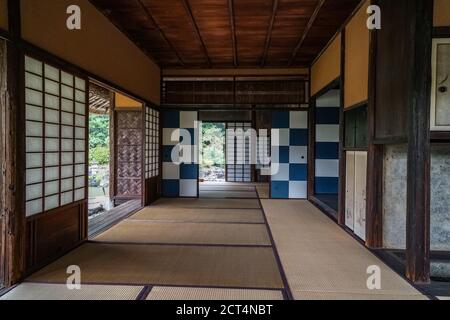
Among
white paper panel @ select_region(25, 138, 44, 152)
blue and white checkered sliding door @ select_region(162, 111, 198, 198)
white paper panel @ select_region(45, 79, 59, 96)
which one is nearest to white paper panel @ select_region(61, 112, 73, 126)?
white paper panel @ select_region(45, 79, 59, 96)

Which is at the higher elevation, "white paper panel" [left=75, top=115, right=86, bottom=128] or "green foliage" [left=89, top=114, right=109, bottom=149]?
"green foliage" [left=89, top=114, right=109, bottom=149]

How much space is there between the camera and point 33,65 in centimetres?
289

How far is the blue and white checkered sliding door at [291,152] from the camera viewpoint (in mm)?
7145

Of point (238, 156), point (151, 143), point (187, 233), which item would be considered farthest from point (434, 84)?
point (238, 156)

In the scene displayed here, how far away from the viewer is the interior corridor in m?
2.46

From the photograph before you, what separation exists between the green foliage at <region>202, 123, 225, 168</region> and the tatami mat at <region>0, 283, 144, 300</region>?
11809 mm

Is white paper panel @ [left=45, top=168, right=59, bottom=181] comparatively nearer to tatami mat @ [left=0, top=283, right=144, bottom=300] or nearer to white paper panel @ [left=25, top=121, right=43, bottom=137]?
white paper panel @ [left=25, top=121, right=43, bottom=137]

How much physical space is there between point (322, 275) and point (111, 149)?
18.5 ft

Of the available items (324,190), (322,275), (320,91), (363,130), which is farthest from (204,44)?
(322,275)

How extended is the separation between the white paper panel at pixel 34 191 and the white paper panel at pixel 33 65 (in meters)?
1.01

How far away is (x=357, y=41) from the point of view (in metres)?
4.12

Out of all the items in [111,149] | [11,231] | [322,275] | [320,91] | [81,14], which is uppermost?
[81,14]

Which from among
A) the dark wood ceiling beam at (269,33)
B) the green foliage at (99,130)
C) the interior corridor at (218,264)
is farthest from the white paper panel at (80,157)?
the green foliage at (99,130)

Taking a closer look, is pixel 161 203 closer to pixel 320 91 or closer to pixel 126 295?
pixel 320 91
